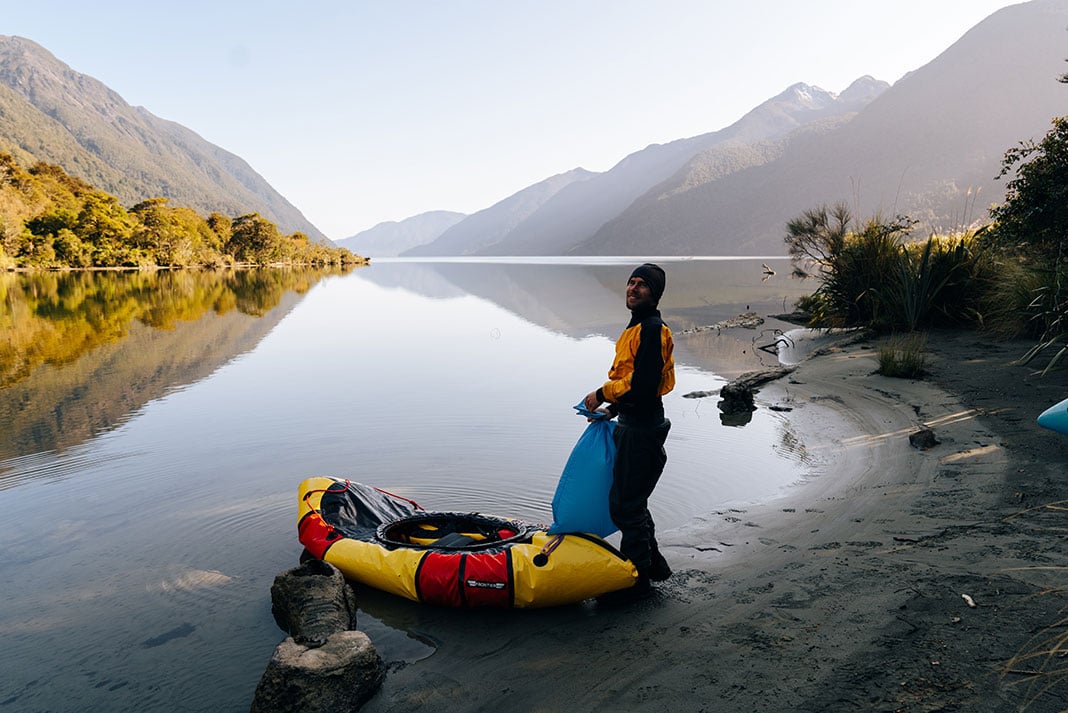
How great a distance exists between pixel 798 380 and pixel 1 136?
226414mm

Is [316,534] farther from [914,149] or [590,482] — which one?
[914,149]

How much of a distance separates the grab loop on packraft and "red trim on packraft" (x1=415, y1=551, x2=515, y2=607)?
0.19 m

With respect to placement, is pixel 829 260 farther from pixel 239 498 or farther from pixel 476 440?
pixel 239 498

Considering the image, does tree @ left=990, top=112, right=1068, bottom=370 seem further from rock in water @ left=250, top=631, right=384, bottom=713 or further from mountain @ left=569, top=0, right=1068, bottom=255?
mountain @ left=569, top=0, right=1068, bottom=255

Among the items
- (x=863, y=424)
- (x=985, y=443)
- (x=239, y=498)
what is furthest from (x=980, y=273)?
(x=239, y=498)

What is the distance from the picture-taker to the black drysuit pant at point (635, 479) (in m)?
4.12

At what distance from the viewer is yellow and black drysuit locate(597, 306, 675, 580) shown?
404 cm

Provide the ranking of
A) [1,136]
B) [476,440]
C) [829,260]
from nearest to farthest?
[476,440]
[829,260]
[1,136]

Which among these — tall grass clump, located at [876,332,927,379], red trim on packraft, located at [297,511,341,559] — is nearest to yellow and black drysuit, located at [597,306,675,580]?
red trim on packraft, located at [297,511,341,559]

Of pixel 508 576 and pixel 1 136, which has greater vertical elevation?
pixel 1 136

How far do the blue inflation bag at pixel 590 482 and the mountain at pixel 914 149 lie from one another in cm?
14406

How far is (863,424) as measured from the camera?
833 centimetres

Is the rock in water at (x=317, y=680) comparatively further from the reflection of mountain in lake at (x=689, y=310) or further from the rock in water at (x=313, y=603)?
the reflection of mountain in lake at (x=689, y=310)

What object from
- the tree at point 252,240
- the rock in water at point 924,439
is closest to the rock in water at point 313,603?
the rock in water at point 924,439
